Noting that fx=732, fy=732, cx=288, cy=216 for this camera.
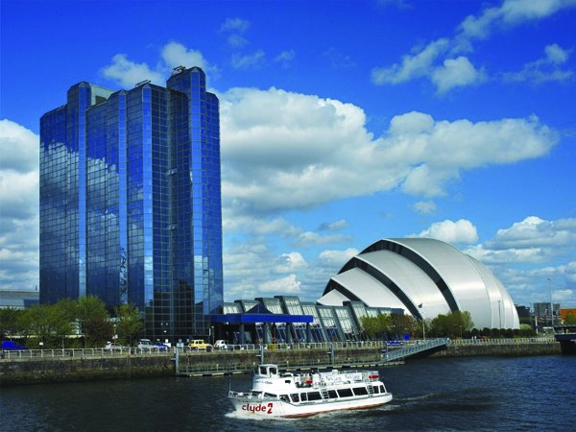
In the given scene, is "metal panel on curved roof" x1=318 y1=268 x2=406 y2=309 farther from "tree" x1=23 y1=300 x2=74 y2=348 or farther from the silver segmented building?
"tree" x1=23 y1=300 x2=74 y2=348

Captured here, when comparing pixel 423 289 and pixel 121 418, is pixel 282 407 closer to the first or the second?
pixel 121 418

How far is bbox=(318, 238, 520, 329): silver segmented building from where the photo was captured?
553 feet

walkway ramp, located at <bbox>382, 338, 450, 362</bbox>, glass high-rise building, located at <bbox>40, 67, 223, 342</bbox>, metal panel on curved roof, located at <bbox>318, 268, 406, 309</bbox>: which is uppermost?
glass high-rise building, located at <bbox>40, 67, 223, 342</bbox>

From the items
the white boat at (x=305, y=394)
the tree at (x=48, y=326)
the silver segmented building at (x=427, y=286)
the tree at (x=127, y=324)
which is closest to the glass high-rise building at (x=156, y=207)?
the tree at (x=127, y=324)

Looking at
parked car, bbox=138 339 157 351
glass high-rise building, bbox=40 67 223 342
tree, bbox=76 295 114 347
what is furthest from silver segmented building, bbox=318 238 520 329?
tree, bbox=76 295 114 347

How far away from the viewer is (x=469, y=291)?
554 ft

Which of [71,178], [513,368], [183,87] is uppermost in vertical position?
[183,87]

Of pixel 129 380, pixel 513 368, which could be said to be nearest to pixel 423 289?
pixel 513 368

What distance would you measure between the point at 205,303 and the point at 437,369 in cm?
4880

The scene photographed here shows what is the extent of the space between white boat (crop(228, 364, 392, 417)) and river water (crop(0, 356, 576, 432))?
1.02m

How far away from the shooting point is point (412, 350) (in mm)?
127188

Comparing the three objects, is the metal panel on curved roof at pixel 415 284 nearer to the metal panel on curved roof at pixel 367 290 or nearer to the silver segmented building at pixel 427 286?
the silver segmented building at pixel 427 286

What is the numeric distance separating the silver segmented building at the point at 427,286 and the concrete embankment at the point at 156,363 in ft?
154

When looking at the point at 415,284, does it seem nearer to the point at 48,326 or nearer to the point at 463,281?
the point at 463,281
